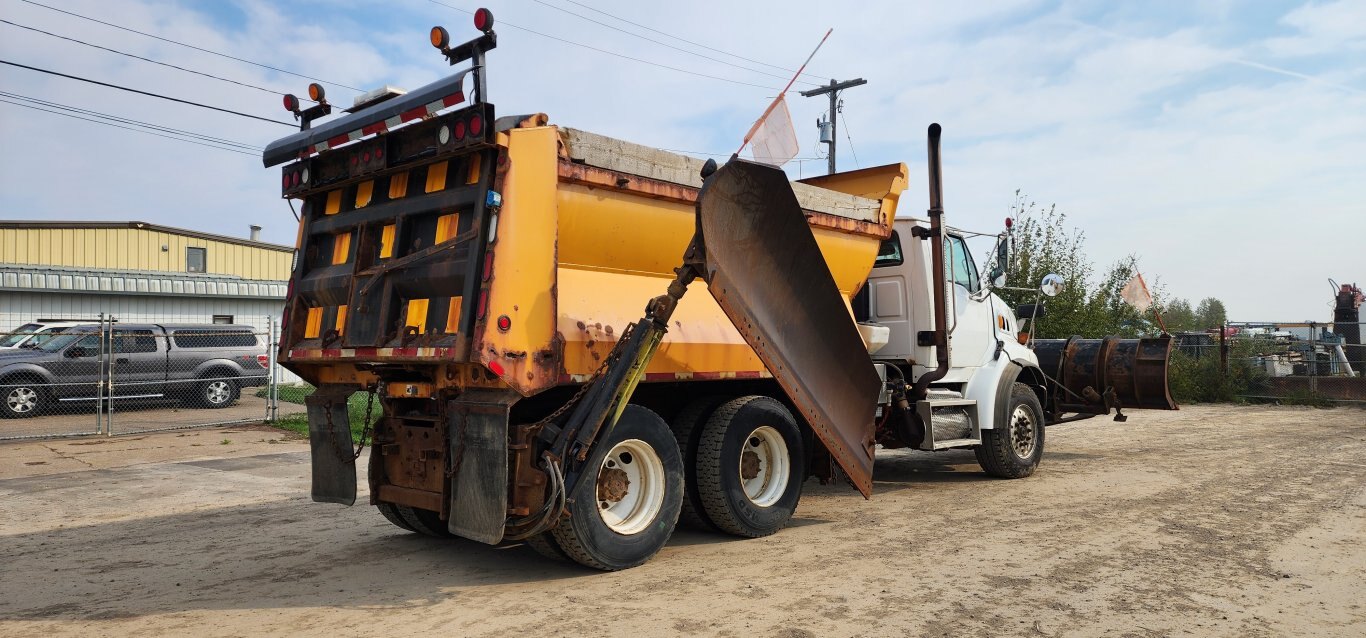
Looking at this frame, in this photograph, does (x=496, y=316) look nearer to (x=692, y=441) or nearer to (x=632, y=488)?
(x=632, y=488)

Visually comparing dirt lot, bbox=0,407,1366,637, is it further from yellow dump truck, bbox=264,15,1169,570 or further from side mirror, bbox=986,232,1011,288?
side mirror, bbox=986,232,1011,288

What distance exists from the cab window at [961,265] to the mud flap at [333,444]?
19.0 feet

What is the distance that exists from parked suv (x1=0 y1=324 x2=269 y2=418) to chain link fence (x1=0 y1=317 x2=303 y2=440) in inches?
0.7

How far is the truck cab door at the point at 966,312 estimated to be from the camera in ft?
30.2

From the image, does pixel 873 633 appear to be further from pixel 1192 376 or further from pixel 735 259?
pixel 1192 376

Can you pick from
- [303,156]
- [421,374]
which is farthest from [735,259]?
[303,156]

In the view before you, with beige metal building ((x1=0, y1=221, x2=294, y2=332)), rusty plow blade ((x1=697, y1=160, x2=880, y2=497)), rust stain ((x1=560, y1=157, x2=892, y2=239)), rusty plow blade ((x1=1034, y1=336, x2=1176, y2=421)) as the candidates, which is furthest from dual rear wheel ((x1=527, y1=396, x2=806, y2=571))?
beige metal building ((x1=0, y1=221, x2=294, y2=332))

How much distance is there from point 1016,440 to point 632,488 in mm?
5340

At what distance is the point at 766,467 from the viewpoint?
6926 mm

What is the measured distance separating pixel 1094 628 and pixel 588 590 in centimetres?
260

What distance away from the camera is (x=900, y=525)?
7031mm

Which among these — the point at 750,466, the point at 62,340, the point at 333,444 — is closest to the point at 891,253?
the point at 750,466

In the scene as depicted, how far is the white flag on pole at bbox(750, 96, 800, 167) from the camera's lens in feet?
31.4

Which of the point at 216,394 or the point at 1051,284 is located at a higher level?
the point at 1051,284
